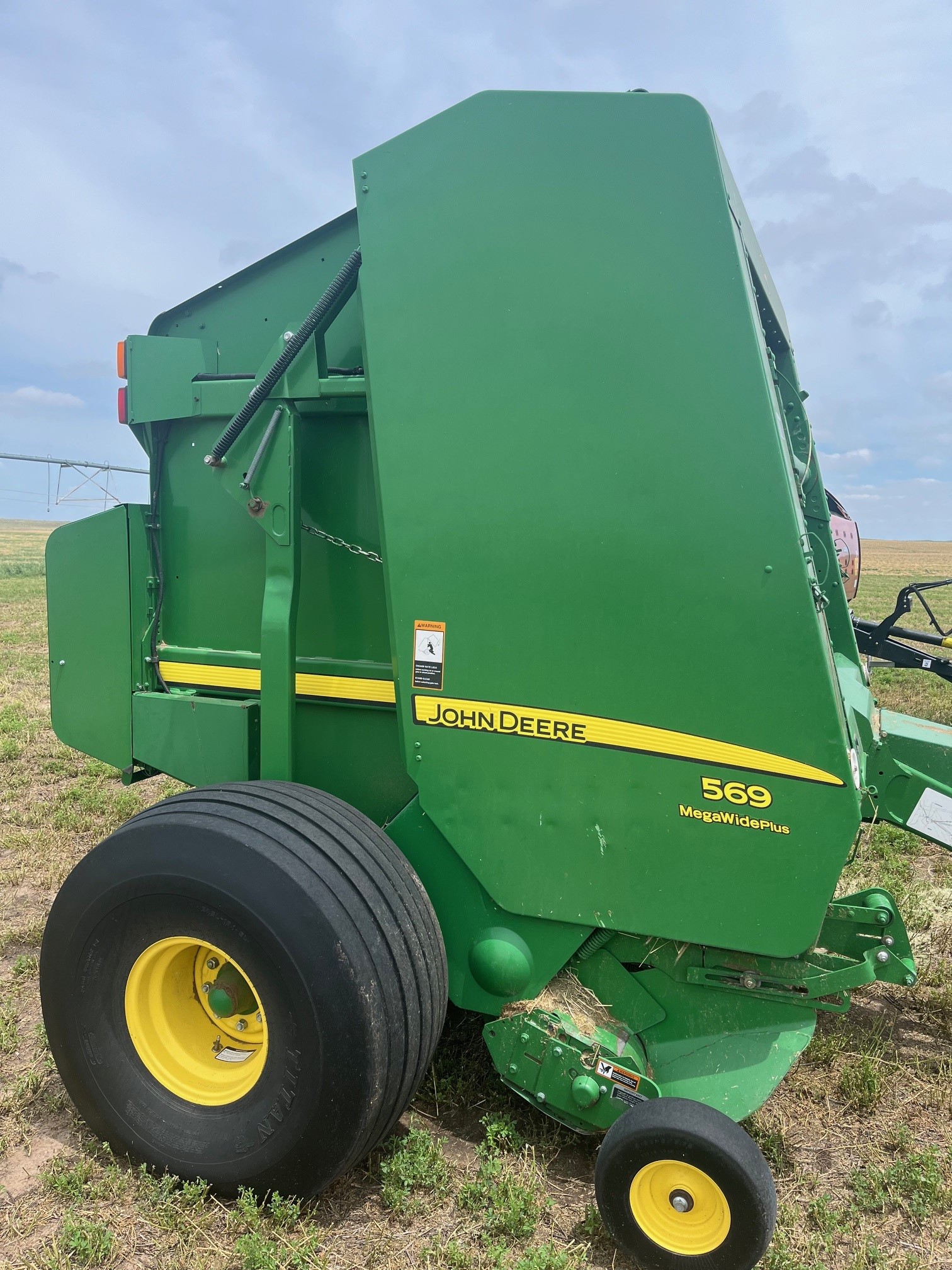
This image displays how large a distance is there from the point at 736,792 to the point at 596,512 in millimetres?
810

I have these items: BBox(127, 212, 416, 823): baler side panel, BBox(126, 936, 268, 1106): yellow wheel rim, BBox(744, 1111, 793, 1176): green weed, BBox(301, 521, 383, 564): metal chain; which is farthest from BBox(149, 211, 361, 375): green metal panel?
BBox(744, 1111, 793, 1176): green weed

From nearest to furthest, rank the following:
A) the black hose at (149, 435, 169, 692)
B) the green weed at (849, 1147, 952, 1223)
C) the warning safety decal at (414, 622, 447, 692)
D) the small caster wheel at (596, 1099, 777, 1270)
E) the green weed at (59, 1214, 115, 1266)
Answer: the small caster wheel at (596, 1099, 777, 1270)
the green weed at (59, 1214, 115, 1266)
the green weed at (849, 1147, 952, 1223)
the warning safety decal at (414, 622, 447, 692)
the black hose at (149, 435, 169, 692)

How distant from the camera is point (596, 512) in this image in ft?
7.62

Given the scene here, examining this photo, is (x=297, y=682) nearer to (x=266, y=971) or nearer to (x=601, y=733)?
(x=266, y=971)

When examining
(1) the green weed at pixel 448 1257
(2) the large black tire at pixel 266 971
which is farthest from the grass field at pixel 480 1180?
(2) the large black tire at pixel 266 971

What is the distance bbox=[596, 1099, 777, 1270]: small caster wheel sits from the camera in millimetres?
2031

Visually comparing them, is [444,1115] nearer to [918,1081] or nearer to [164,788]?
[918,1081]

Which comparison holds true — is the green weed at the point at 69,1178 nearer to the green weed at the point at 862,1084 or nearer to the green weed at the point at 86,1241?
the green weed at the point at 86,1241

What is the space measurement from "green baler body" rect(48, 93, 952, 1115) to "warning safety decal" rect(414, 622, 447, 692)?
0.06 ft

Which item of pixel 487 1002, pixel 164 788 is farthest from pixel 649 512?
pixel 164 788

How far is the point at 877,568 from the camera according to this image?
41000mm

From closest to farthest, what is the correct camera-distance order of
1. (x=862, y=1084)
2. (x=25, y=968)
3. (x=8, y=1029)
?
(x=862, y=1084) → (x=8, y=1029) → (x=25, y=968)

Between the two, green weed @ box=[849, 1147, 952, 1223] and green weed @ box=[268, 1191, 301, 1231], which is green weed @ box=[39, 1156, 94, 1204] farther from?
green weed @ box=[849, 1147, 952, 1223]

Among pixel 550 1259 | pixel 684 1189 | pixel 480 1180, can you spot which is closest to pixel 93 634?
pixel 480 1180
